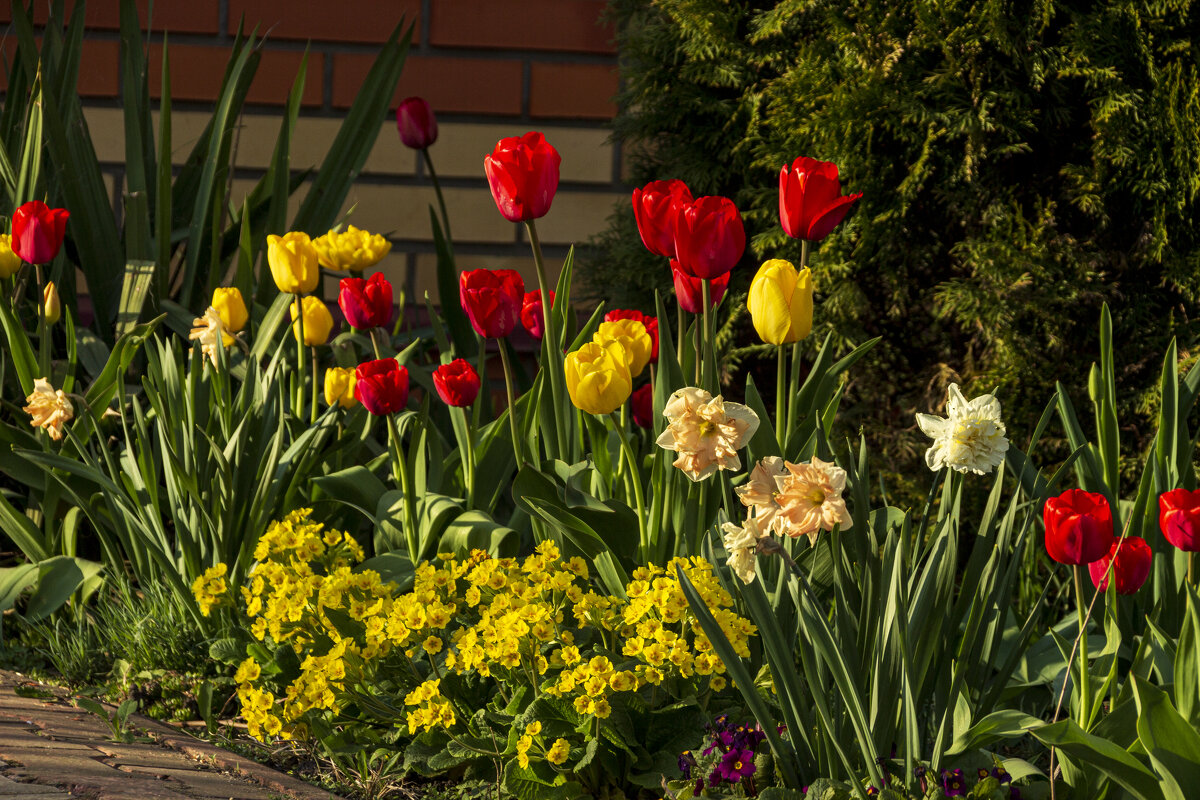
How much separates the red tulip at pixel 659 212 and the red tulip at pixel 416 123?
1539 mm

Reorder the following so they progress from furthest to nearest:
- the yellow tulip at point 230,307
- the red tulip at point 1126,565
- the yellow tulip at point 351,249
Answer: the yellow tulip at point 351,249, the yellow tulip at point 230,307, the red tulip at point 1126,565

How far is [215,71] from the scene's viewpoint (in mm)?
4008

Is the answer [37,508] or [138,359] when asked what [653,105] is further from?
[37,508]

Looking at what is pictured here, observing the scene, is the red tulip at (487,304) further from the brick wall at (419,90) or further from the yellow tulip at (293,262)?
the brick wall at (419,90)

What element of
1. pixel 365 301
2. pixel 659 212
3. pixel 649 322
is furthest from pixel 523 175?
pixel 365 301

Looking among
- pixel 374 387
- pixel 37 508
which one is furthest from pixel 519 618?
pixel 37 508

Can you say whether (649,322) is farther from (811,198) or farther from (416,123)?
(416,123)

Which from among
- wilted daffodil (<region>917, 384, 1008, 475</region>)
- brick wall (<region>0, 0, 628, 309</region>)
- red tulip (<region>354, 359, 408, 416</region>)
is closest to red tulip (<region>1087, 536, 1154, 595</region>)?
wilted daffodil (<region>917, 384, 1008, 475</region>)

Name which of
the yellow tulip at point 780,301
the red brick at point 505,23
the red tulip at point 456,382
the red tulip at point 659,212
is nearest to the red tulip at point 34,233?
the red tulip at point 456,382

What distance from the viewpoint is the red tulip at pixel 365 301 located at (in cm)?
223

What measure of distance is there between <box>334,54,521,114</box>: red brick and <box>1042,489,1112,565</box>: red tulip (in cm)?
318

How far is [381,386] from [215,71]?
2528 millimetres

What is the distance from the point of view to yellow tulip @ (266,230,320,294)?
2.28 m

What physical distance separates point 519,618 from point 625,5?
2.49m
